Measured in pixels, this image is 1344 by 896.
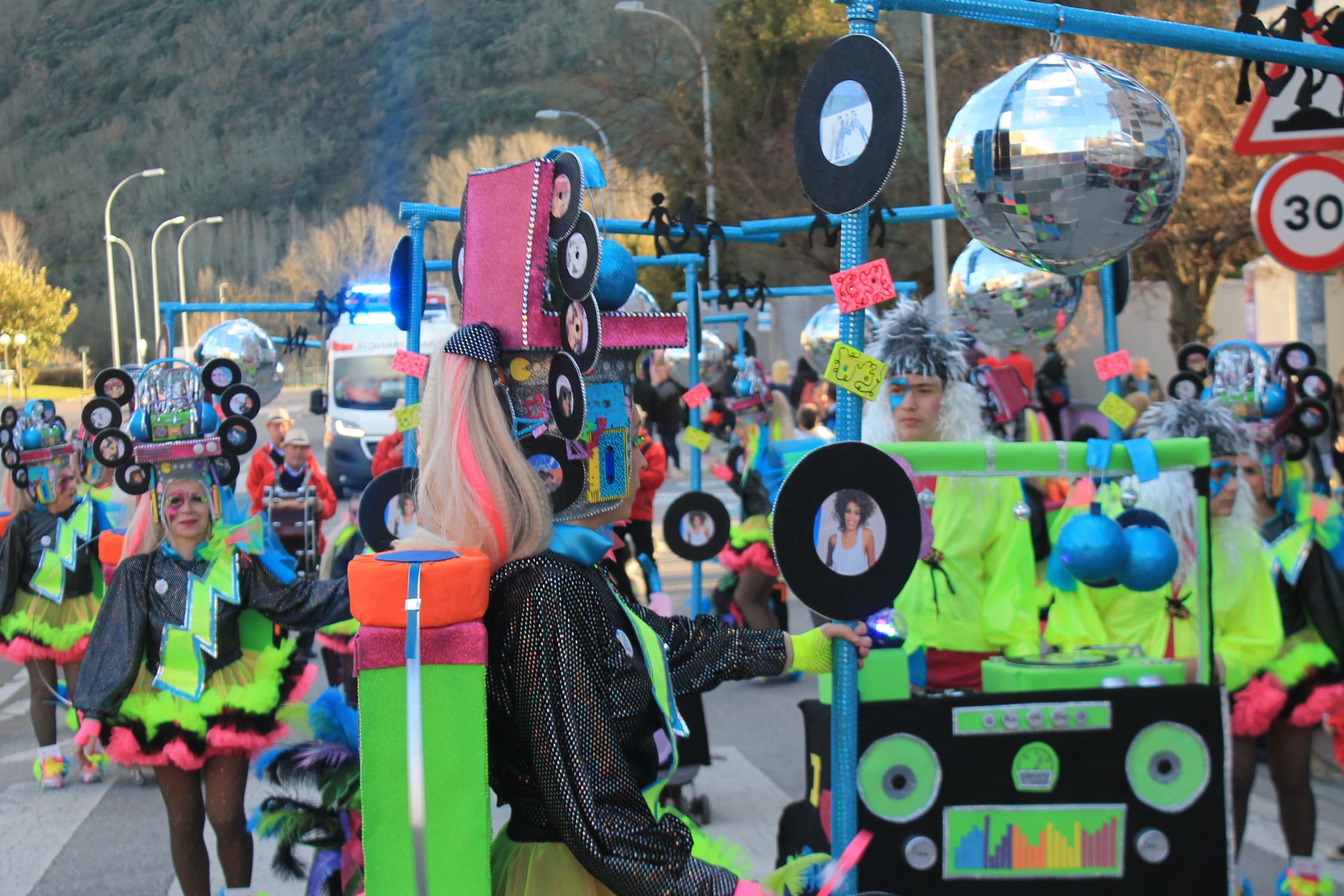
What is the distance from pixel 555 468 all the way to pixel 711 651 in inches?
26.9

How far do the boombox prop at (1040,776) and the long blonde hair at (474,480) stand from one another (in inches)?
55.9

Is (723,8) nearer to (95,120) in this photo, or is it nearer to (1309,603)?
(1309,603)

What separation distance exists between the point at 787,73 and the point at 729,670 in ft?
74.6

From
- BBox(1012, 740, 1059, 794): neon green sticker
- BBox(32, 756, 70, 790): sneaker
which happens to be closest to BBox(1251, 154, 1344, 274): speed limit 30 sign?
BBox(1012, 740, 1059, 794): neon green sticker

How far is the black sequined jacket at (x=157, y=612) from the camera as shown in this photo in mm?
4375

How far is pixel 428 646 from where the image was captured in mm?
1883

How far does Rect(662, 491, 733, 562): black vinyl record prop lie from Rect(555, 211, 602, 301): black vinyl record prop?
5.76 metres

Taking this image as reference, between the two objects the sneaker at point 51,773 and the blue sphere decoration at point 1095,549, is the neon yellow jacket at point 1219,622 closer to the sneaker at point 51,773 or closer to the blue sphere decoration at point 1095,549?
the blue sphere decoration at point 1095,549

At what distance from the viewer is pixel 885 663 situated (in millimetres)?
3436

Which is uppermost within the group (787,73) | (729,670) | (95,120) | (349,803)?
(95,120)

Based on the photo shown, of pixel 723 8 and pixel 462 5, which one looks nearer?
pixel 723 8

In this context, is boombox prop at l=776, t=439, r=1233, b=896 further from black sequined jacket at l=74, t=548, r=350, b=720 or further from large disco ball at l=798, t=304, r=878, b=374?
large disco ball at l=798, t=304, r=878, b=374

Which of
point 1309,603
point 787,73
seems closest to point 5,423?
point 1309,603

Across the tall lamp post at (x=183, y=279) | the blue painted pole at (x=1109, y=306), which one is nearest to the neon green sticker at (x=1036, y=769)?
the blue painted pole at (x=1109, y=306)
